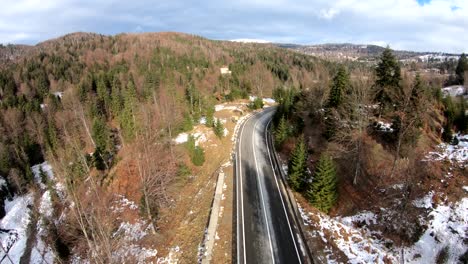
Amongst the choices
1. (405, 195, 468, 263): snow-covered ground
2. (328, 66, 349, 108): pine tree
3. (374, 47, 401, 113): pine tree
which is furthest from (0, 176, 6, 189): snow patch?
(374, 47, 401, 113): pine tree

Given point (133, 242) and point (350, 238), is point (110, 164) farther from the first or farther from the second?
point (350, 238)

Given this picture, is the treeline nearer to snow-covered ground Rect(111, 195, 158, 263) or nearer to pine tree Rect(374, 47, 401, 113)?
pine tree Rect(374, 47, 401, 113)

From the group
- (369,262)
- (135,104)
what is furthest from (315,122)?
(135,104)

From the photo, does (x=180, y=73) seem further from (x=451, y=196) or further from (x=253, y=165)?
(x=451, y=196)

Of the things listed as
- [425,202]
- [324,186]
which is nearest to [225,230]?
[324,186]

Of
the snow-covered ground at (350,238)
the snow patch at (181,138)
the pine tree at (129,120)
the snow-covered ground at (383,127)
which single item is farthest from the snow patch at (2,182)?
the snow-covered ground at (383,127)

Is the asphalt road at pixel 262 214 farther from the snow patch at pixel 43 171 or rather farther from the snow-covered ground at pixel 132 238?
the snow patch at pixel 43 171
